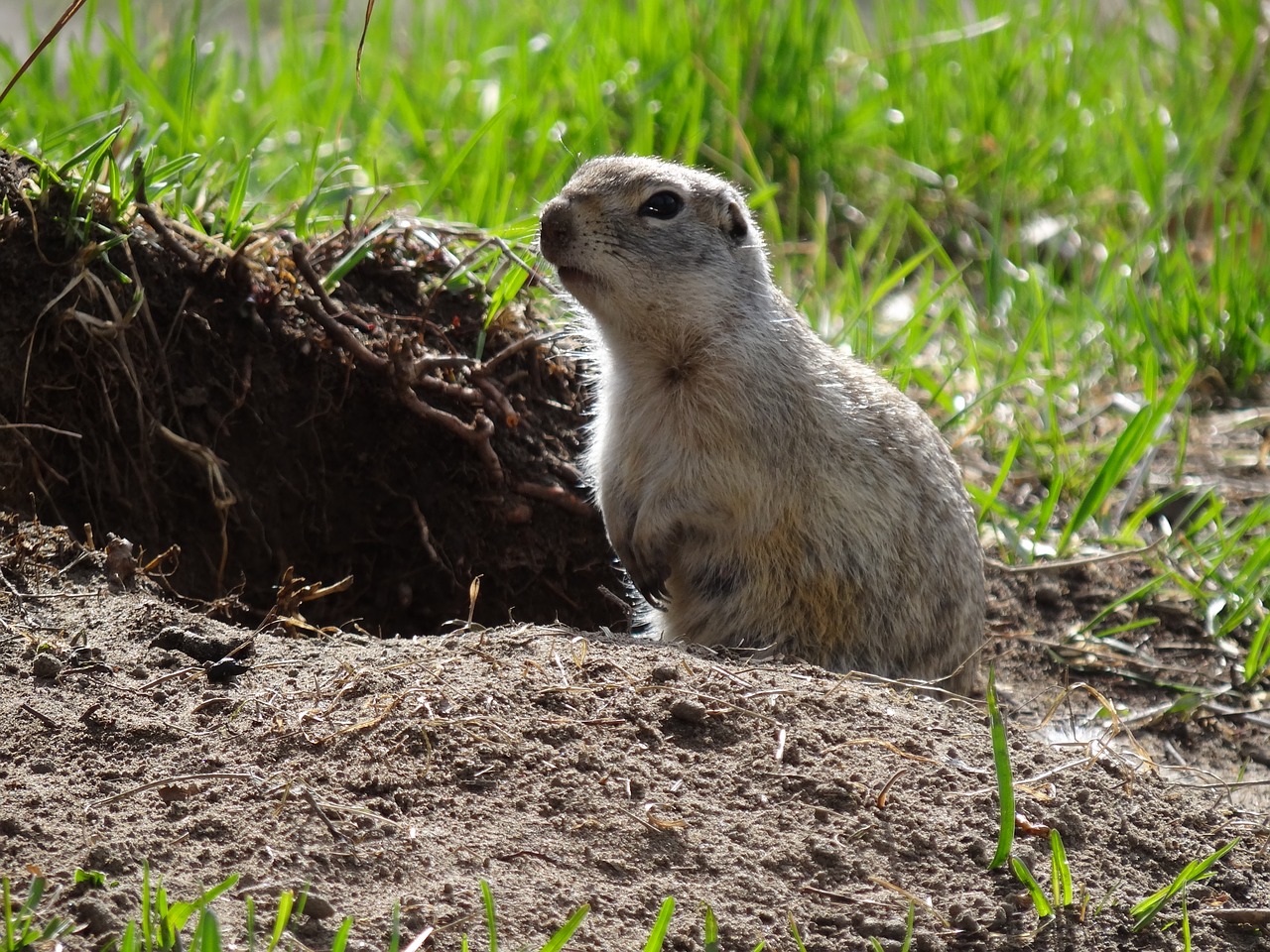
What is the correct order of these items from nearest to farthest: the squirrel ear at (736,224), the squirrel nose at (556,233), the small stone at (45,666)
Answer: the small stone at (45,666) < the squirrel nose at (556,233) < the squirrel ear at (736,224)

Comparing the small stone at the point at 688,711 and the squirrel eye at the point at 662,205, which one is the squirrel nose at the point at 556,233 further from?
the small stone at the point at 688,711

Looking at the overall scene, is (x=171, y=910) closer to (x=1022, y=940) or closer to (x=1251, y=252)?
(x=1022, y=940)

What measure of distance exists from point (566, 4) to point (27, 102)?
258cm

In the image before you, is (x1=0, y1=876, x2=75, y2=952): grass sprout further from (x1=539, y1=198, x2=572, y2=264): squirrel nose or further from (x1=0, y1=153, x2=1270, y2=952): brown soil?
(x1=539, y1=198, x2=572, y2=264): squirrel nose

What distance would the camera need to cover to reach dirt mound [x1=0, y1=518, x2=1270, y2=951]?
221 cm

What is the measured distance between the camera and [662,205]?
3639 mm

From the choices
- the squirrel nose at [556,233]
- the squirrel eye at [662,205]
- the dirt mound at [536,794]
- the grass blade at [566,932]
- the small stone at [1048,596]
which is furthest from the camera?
the small stone at [1048,596]

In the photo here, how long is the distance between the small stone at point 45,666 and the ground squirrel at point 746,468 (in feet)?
5.09

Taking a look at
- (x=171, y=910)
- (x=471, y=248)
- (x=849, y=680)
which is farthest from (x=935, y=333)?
(x=171, y=910)

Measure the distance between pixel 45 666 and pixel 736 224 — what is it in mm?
2110

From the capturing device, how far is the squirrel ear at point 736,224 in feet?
12.4

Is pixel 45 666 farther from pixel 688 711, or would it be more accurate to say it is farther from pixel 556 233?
pixel 556 233

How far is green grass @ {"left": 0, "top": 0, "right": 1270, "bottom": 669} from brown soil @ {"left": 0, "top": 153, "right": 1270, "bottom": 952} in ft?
1.12

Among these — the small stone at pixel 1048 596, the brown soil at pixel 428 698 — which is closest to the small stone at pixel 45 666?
the brown soil at pixel 428 698
